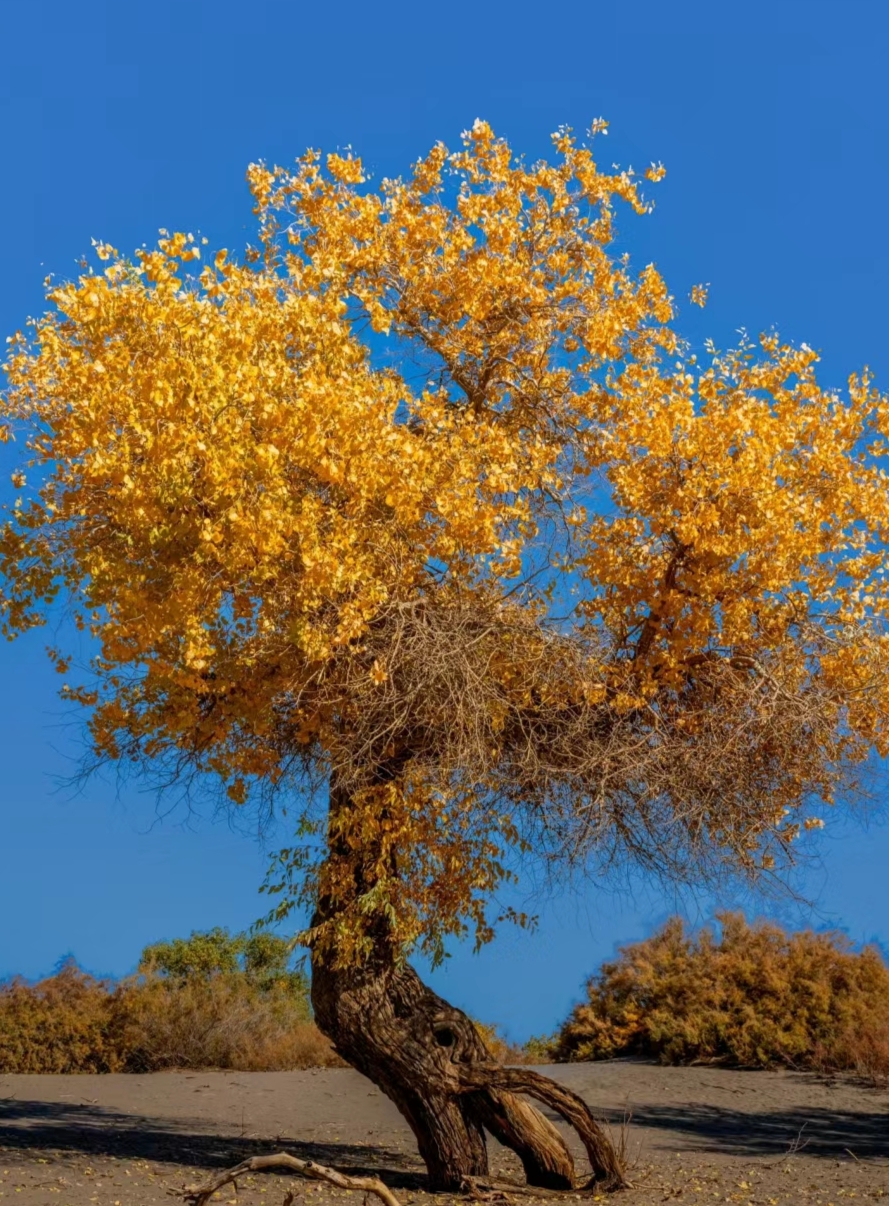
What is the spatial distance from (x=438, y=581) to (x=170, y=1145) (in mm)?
5998

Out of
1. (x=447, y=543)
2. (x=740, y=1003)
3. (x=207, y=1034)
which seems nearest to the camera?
(x=447, y=543)

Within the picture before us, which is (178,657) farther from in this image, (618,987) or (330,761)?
(618,987)

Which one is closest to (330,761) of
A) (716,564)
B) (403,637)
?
(403,637)

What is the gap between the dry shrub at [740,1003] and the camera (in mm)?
15578

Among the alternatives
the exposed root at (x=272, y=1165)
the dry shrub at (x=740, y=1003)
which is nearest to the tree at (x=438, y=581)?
the exposed root at (x=272, y=1165)

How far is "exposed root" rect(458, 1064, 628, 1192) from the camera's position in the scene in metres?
9.59

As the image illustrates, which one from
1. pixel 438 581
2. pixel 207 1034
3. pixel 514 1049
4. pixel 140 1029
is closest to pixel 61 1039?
pixel 140 1029

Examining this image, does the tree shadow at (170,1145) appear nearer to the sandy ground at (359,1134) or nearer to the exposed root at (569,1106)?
the sandy ground at (359,1134)

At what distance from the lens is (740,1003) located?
15.9 metres

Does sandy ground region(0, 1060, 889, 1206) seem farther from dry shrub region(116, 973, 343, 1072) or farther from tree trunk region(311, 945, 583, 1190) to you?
dry shrub region(116, 973, 343, 1072)

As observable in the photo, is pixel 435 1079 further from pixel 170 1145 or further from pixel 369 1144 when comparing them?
pixel 170 1145

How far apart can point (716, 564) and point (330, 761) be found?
335 centimetres

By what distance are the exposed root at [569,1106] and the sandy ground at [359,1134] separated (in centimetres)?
23

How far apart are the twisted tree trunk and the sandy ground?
0.41m
